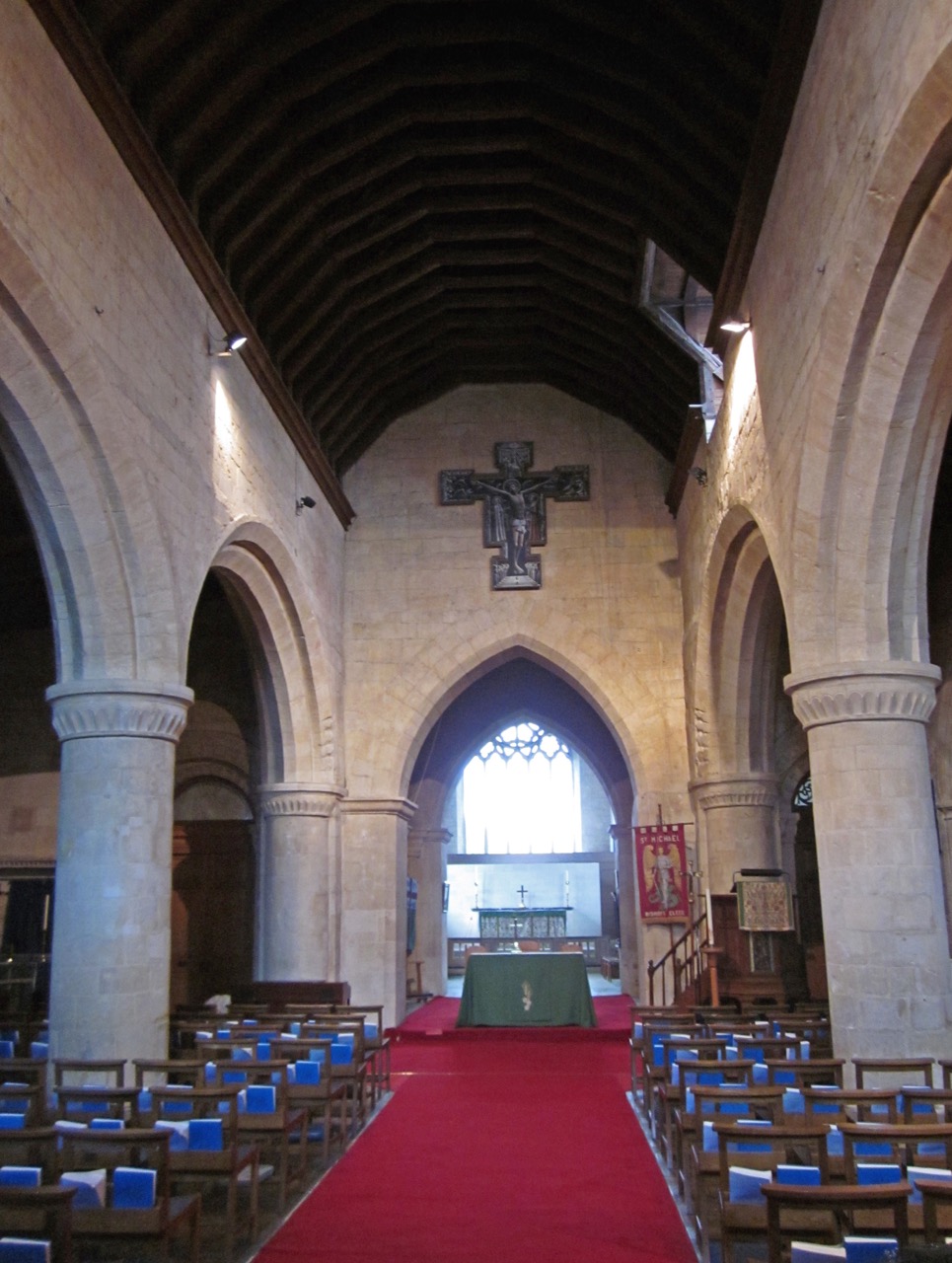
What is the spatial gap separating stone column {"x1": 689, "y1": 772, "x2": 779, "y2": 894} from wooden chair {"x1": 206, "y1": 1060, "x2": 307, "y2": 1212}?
274 inches

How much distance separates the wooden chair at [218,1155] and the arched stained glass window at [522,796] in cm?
1803

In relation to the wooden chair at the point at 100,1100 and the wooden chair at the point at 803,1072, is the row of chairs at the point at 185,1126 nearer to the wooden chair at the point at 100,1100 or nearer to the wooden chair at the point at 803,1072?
the wooden chair at the point at 100,1100

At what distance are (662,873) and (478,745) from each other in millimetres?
6173

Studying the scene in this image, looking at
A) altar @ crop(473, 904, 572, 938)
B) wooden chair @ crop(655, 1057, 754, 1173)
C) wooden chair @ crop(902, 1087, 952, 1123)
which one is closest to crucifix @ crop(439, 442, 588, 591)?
altar @ crop(473, 904, 572, 938)

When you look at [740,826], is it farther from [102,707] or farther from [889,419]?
[102,707]

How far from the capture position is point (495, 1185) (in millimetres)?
6625

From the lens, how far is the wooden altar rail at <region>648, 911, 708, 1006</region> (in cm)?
1201

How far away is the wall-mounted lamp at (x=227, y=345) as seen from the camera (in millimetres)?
Answer: 10086

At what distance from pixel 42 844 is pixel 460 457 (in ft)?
22.7

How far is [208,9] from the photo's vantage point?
830 centimetres

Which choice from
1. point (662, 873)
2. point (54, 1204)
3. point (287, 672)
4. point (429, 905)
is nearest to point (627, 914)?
point (429, 905)

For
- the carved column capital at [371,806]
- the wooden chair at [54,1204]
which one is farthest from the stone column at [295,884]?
the wooden chair at [54,1204]

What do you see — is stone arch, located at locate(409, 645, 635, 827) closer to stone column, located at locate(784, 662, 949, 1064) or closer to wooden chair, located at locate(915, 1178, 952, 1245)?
stone column, located at locate(784, 662, 949, 1064)

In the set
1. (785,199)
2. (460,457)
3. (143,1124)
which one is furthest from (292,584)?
(143,1124)
